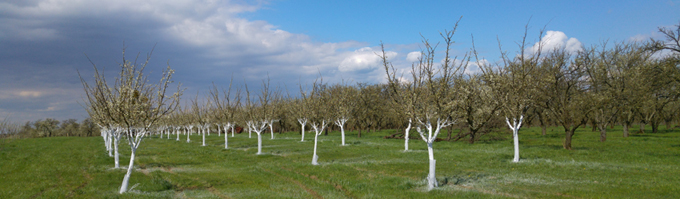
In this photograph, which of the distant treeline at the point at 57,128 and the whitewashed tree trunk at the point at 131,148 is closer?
the whitewashed tree trunk at the point at 131,148

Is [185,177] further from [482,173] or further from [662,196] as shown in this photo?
[662,196]

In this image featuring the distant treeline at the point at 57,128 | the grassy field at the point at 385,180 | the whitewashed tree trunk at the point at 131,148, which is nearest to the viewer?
the grassy field at the point at 385,180

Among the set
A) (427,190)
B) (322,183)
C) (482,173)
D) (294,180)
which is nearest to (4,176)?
(294,180)

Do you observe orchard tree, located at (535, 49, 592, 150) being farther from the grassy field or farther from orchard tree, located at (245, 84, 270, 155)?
orchard tree, located at (245, 84, 270, 155)

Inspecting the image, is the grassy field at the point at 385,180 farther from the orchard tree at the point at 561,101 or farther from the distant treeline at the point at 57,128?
the distant treeline at the point at 57,128

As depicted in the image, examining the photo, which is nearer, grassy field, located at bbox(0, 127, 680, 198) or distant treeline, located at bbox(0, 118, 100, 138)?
grassy field, located at bbox(0, 127, 680, 198)

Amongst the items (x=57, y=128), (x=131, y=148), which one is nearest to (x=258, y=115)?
(x=131, y=148)

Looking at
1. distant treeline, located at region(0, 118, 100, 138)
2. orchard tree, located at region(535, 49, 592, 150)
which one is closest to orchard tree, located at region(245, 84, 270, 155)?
orchard tree, located at region(535, 49, 592, 150)

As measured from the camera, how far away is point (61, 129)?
383 ft

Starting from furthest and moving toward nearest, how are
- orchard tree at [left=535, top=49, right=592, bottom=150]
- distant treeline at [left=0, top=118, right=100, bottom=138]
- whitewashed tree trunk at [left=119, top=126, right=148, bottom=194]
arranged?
1. distant treeline at [left=0, top=118, right=100, bottom=138]
2. orchard tree at [left=535, top=49, right=592, bottom=150]
3. whitewashed tree trunk at [left=119, top=126, right=148, bottom=194]

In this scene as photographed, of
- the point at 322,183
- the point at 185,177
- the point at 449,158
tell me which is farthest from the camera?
the point at 449,158

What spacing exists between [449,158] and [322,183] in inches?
428

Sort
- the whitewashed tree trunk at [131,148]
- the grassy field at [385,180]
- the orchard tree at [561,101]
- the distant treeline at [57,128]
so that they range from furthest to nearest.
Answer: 1. the distant treeline at [57,128]
2. the orchard tree at [561,101]
3. the whitewashed tree trunk at [131,148]
4. the grassy field at [385,180]

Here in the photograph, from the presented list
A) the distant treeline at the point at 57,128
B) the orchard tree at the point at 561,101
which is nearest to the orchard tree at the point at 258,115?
the orchard tree at the point at 561,101
